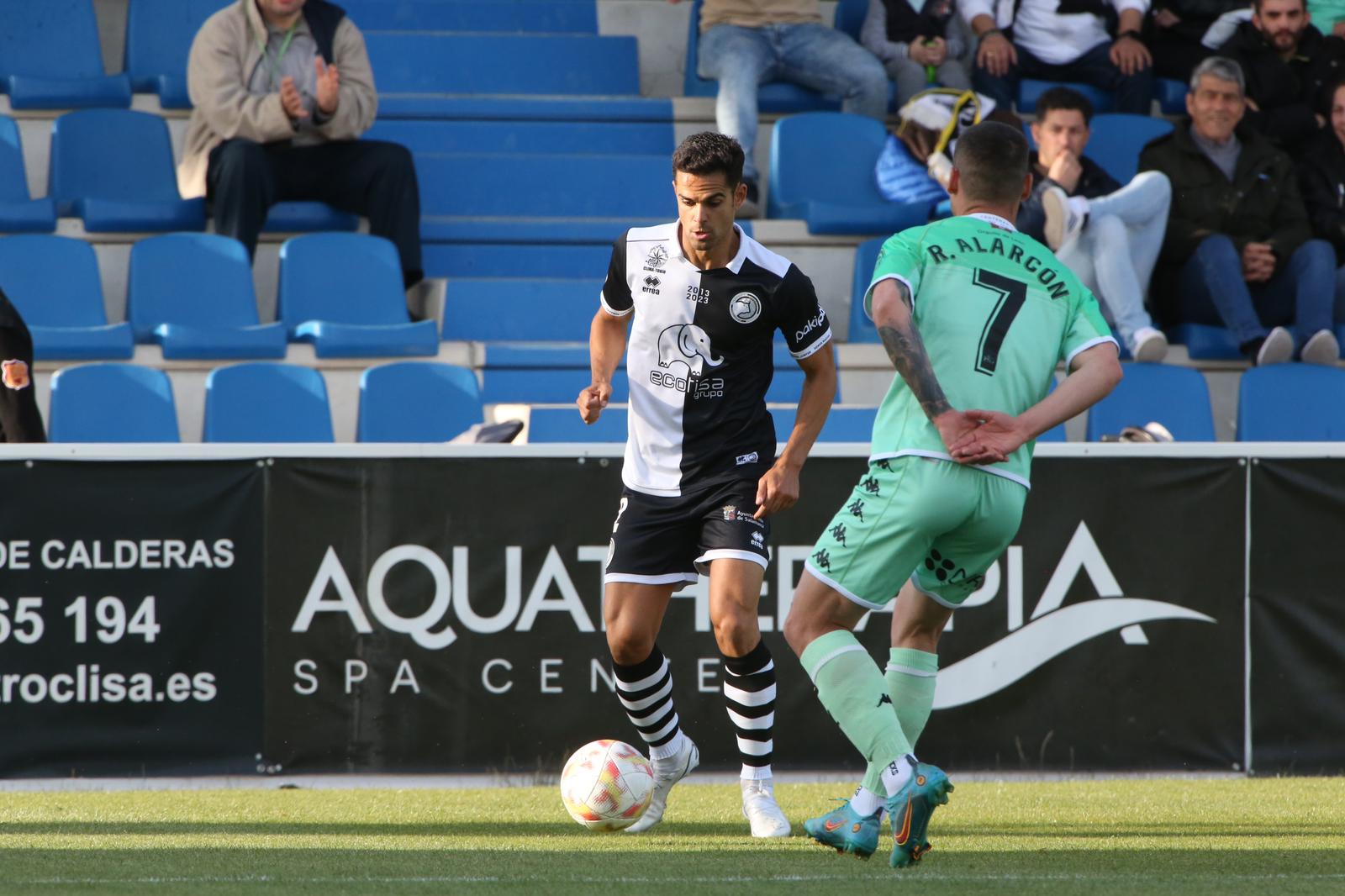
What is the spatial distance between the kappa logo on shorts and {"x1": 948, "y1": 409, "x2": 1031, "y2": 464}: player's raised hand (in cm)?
422

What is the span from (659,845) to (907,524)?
1229mm

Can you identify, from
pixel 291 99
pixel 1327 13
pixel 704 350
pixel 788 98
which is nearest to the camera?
pixel 704 350

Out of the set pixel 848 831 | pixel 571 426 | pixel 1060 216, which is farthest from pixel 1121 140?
pixel 848 831

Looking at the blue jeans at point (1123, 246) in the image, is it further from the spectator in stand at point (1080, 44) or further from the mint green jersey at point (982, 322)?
the mint green jersey at point (982, 322)

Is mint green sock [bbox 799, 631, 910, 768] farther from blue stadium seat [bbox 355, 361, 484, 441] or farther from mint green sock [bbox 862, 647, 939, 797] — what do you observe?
blue stadium seat [bbox 355, 361, 484, 441]

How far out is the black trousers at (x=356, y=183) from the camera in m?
9.45

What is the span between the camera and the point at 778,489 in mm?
4938

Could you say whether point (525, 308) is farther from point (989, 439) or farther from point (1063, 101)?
point (989, 439)

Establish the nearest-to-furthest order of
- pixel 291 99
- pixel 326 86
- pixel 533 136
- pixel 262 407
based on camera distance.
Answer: pixel 262 407, pixel 291 99, pixel 326 86, pixel 533 136

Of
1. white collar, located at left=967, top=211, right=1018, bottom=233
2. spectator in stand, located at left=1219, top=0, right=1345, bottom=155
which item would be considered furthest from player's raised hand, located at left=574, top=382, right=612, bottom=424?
spectator in stand, located at left=1219, top=0, right=1345, bottom=155

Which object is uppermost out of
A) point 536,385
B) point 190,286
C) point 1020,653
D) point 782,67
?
point 782,67

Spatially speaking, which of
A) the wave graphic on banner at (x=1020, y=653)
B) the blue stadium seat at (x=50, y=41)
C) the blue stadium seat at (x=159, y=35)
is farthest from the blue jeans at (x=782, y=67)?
the wave graphic on banner at (x=1020, y=653)

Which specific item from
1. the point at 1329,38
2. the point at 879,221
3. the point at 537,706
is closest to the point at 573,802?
the point at 537,706

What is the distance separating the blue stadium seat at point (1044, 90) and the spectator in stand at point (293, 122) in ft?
13.4
